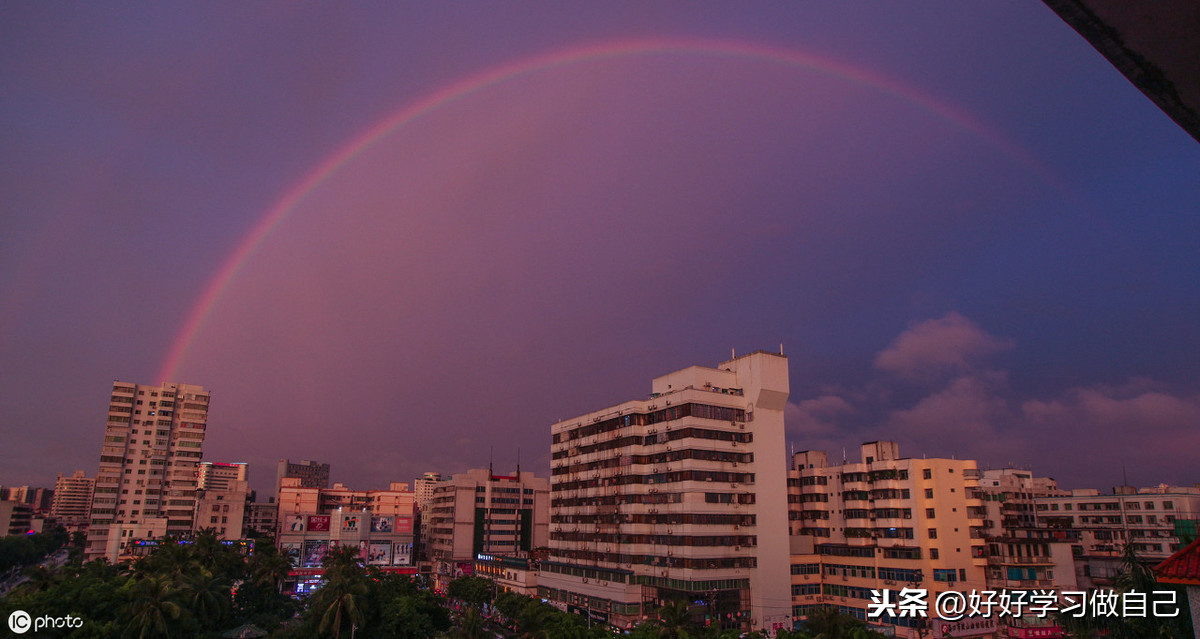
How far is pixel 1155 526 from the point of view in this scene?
315 ft

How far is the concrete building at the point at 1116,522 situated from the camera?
9056 cm

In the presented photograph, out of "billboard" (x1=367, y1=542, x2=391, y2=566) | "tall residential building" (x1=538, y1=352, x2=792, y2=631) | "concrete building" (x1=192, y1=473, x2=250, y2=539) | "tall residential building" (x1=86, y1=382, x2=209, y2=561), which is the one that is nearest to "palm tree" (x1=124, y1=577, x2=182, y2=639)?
"tall residential building" (x1=538, y1=352, x2=792, y2=631)

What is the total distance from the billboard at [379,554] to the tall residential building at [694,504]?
206ft

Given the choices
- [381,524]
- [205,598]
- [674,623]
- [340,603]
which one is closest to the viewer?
[674,623]

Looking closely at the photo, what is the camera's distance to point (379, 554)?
14225 cm

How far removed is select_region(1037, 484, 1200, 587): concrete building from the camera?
90.6m

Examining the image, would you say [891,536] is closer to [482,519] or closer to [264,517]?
[482,519]

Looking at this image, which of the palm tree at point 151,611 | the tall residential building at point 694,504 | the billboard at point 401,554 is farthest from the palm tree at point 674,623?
the billboard at point 401,554

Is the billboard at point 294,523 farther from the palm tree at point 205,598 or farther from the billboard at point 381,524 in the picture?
the palm tree at point 205,598

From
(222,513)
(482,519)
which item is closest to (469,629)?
(482,519)

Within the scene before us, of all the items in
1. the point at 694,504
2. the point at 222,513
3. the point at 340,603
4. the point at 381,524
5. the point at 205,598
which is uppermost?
the point at 694,504

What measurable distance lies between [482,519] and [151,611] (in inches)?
4002

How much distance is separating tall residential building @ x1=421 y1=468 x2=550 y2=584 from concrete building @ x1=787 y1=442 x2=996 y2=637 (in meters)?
75.5

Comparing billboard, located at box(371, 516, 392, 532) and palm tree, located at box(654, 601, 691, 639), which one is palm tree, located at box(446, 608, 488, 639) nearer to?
palm tree, located at box(654, 601, 691, 639)
